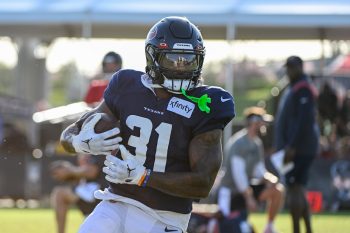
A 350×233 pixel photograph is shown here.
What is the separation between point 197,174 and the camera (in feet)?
14.6

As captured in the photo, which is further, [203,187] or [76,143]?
[76,143]

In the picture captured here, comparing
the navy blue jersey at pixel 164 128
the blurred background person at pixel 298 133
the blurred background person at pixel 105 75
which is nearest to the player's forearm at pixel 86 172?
the blurred background person at pixel 105 75

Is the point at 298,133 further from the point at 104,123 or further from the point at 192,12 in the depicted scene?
the point at 192,12

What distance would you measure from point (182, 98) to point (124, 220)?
636mm

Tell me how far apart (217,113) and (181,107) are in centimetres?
17

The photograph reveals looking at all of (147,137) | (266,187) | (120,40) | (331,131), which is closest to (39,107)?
(120,40)

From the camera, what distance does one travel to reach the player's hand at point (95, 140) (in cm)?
447

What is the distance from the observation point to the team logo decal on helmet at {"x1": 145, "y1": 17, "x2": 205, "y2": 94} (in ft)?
15.1

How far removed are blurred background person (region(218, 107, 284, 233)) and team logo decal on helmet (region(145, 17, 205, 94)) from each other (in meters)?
4.69

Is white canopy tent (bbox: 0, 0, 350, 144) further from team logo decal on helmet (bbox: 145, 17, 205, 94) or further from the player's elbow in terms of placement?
the player's elbow

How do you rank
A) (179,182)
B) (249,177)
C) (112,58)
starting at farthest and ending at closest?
(249,177), (112,58), (179,182)

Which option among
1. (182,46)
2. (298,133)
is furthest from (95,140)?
(298,133)

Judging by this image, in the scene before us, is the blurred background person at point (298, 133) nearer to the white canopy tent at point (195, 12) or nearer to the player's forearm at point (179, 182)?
the player's forearm at point (179, 182)

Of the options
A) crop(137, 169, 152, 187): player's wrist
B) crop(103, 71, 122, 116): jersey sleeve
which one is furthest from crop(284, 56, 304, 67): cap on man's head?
crop(137, 169, 152, 187): player's wrist
